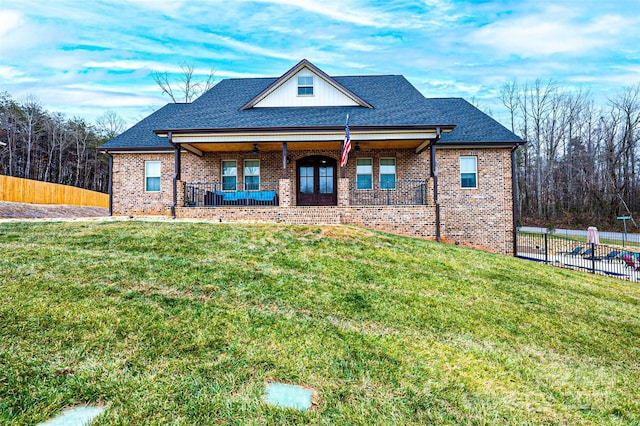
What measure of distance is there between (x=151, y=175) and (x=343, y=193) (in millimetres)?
8310

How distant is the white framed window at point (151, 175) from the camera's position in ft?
47.4

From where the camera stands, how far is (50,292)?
13.9 ft

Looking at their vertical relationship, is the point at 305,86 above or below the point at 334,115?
above

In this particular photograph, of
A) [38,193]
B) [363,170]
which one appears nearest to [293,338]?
[363,170]

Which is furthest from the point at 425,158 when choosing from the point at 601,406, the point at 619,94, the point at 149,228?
the point at 619,94

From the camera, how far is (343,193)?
1190 centimetres

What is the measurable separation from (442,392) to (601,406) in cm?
138

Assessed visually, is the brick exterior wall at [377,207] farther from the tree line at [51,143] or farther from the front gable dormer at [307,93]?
the tree line at [51,143]

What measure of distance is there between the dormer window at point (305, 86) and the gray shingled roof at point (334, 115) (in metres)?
0.84

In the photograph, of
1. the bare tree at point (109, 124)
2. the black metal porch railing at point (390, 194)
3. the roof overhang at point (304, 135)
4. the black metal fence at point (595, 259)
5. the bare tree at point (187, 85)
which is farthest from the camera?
the bare tree at point (109, 124)

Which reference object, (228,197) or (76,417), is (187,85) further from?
(76,417)

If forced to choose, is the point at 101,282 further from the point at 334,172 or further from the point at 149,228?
the point at 334,172

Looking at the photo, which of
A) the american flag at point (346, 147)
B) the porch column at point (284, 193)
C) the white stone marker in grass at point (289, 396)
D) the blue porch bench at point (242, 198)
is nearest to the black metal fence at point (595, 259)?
the american flag at point (346, 147)

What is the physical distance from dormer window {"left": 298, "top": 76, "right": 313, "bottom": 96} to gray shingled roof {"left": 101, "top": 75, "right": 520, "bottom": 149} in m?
0.84
